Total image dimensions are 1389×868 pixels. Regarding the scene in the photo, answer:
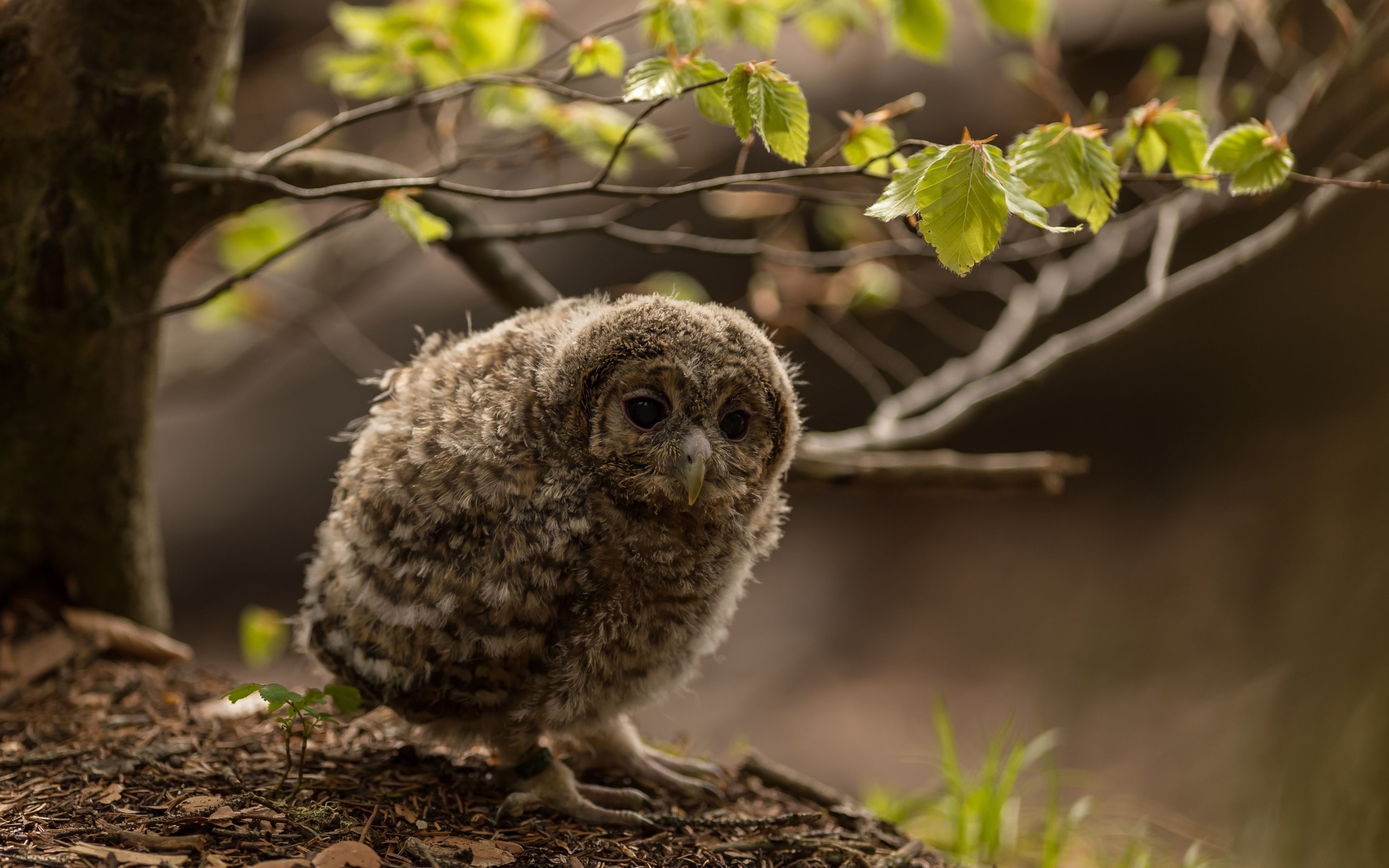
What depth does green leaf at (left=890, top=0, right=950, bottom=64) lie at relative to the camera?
2.76 metres

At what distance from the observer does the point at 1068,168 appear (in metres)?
1.98

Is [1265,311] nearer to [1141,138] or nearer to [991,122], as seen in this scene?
[991,122]

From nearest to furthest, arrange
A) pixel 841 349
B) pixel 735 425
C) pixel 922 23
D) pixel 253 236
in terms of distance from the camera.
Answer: pixel 735 425
pixel 922 23
pixel 253 236
pixel 841 349

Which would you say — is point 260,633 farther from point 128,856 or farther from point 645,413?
point 645,413

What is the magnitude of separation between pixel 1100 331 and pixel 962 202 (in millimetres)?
1722

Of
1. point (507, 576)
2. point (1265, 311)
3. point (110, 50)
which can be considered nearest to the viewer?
point (507, 576)

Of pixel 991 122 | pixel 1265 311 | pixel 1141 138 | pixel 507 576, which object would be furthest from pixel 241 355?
pixel 1265 311

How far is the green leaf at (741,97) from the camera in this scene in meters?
1.87

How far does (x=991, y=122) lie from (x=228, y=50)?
4.81 meters

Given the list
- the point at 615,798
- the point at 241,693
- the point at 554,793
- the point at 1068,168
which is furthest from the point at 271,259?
the point at 1068,168

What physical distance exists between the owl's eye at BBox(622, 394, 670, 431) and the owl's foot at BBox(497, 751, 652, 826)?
887 millimetres

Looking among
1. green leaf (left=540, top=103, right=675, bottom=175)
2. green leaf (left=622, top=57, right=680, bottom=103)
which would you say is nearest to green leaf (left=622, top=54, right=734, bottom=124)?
green leaf (left=622, top=57, right=680, bottom=103)

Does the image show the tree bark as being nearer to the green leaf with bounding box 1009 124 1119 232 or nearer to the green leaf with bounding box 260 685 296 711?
the green leaf with bounding box 260 685 296 711

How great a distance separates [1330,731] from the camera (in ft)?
9.64
